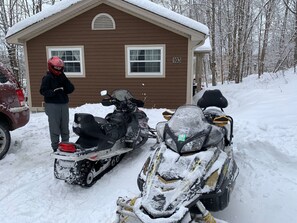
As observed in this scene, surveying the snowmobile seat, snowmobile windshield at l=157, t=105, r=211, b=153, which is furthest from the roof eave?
snowmobile windshield at l=157, t=105, r=211, b=153

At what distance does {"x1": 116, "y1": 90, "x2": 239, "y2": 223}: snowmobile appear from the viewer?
86.9 inches

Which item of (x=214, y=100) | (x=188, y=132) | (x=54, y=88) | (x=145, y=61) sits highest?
(x=145, y=61)

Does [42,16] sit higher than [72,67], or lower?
higher

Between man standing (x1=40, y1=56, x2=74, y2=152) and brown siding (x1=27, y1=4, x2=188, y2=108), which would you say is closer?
man standing (x1=40, y1=56, x2=74, y2=152)

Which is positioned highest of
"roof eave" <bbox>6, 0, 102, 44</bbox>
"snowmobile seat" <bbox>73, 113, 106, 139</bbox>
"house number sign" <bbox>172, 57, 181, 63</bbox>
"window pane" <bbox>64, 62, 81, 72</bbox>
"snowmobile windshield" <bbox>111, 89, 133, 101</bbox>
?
"roof eave" <bbox>6, 0, 102, 44</bbox>

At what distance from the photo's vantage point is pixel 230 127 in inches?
160

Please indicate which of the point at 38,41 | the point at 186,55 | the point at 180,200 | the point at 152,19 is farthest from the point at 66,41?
the point at 180,200

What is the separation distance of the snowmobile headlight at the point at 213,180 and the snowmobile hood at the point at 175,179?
0.03m

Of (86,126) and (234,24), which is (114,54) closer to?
(86,126)

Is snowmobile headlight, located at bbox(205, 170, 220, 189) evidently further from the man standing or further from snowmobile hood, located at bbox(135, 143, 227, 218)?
the man standing

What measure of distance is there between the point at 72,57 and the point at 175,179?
9123 millimetres

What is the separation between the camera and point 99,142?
3.93 meters

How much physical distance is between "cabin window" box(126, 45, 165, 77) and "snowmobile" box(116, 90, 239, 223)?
7.18 metres

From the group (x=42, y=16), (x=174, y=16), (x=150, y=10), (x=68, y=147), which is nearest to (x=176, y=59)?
(x=174, y=16)
